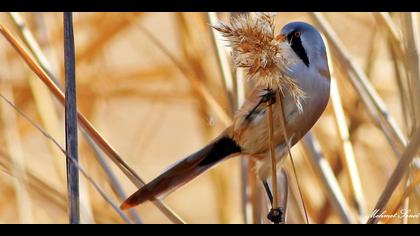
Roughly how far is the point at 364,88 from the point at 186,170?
48 cm

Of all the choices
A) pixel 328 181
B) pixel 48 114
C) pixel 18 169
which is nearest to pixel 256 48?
pixel 328 181

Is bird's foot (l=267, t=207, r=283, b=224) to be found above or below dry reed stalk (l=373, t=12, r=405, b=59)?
below

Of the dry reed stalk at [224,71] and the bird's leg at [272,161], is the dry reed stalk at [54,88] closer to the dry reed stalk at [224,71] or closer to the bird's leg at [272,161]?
the bird's leg at [272,161]

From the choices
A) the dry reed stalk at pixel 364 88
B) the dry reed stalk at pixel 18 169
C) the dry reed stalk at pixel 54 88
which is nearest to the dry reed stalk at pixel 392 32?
the dry reed stalk at pixel 364 88

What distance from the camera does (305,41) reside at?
48.6 inches

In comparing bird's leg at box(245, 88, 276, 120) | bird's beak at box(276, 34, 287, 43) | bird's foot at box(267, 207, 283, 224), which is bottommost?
bird's foot at box(267, 207, 283, 224)

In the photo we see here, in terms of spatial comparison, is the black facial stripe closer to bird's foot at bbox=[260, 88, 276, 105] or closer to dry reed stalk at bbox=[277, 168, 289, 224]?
bird's foot at bbox=[260, 88, 276, 105]

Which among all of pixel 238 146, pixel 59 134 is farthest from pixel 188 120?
pixel 238 146

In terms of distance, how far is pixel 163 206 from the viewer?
1110 mm

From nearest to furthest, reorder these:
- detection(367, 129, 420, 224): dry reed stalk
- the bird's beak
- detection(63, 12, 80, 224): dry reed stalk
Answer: detection(63, 12, 80, 224): dry reed stalk < detection(367, 129, 420, 224): dry reed stalk < the bird's beak

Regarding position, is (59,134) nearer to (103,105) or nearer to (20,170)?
(20,170)

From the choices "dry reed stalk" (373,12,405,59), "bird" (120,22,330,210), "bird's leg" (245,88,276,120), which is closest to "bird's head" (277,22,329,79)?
"bird" (120,22,330,210)

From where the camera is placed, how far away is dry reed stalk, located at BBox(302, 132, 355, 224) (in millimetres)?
1429

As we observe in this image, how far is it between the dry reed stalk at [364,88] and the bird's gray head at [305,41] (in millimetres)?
255
